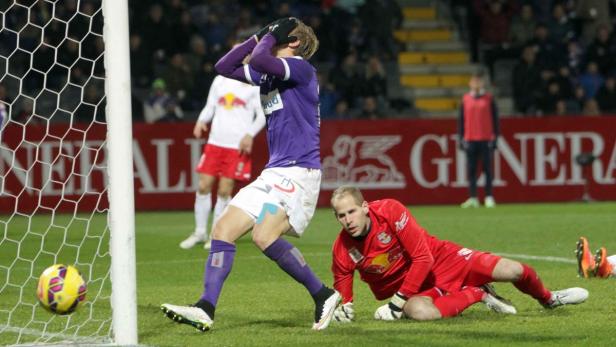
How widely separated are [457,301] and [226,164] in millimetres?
5488

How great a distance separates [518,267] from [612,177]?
1168 cm

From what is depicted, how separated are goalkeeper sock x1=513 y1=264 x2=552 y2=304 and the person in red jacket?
10364 mm

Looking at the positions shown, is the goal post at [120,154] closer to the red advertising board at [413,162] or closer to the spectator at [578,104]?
the red advertising board at [413,162]

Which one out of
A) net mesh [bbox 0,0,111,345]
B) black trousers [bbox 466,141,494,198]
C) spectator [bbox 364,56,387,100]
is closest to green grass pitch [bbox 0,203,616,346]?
net mesh [bbox 0,0,111,345]

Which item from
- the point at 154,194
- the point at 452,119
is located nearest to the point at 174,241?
the point at 154,194

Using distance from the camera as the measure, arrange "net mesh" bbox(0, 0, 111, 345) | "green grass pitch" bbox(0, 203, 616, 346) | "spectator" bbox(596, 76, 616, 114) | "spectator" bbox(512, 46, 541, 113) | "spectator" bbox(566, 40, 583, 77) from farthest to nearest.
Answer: "spectator" bbox(566, 40, 583, 77)
"spectator" bbox(512, 46, 541, 113)
"spectator" bbox(596, 76, 616, 114)
"net mesh" bbox(0, 0, 111, 345)
"green grass pitch" bbox(0, 203, 616, 346)

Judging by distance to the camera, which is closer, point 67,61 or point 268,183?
point 268,183

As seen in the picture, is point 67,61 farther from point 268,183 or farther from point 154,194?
point 268,183

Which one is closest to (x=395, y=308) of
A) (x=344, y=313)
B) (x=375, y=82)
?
(x=344, y=313)

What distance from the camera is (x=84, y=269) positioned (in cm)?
1084

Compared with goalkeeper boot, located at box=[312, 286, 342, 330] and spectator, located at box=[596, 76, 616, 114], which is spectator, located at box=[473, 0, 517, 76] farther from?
goalkeeper boot, located at box=[312, 286, 342, 330]

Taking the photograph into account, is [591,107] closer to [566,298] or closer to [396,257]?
[566,298]

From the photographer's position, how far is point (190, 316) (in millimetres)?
6582

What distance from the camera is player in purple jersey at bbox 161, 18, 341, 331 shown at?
271 inches
